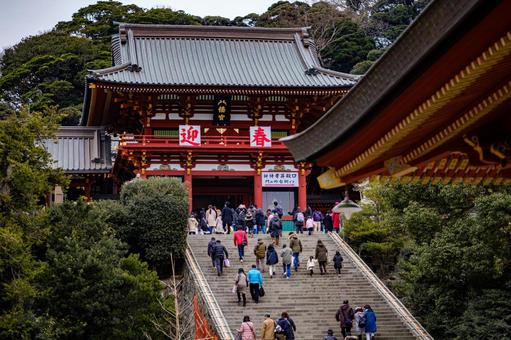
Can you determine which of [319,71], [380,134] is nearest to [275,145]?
[319,71]

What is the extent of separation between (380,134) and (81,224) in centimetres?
1588

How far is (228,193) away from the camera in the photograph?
35.1 metres

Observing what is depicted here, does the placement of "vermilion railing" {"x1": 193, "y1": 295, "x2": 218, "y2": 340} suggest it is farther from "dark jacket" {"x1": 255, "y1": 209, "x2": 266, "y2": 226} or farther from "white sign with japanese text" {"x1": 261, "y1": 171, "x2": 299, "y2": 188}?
"white sign with japanese text" {"x1": 261, "y1": 171, "x2": 299, "y2": 188}

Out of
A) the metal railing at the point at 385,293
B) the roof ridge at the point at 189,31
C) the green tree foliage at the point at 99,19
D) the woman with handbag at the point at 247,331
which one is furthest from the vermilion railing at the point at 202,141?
the green tree foliage at the point at 99,19

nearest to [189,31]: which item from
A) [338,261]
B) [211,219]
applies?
[211,219]

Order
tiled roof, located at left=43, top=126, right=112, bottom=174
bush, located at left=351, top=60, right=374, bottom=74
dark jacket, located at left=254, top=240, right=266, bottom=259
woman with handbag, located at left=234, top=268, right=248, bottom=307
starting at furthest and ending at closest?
bush, located at left=351, top=60, right=374, bottom=74 → tiled roof, located at left=43, top=126, right=112, bottom=174 → dark jacket, located at left=254, top=240, right=266, bottom=259 → woman with handbag, located at left=234, top=268, right=248, bottom=307

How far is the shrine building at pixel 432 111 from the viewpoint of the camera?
19.2ft

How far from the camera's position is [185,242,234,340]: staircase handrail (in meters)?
19.8

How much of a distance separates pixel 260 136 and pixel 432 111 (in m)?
26.1

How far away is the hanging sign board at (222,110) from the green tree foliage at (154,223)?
8.01 m

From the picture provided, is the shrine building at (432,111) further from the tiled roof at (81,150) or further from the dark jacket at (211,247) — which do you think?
the tiled roof at (81,150)

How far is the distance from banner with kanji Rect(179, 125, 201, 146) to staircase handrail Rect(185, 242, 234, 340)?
24.4 ft

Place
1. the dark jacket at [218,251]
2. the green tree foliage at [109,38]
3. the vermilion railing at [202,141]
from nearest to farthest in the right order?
the dark jacket at [218,251], the vermilion railing at [202,141], the green tree foliage at [109,38]

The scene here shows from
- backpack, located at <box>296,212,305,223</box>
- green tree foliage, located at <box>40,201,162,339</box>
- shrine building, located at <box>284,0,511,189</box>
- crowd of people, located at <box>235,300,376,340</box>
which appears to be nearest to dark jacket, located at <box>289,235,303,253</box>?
crowd of people, located at <box>235,300,376,340</box>
